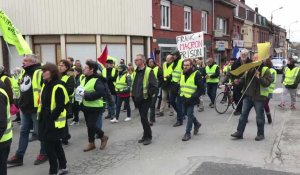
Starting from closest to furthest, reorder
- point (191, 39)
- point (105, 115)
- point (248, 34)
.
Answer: point (105, 115)
point (191, 39)
point (248, 34)

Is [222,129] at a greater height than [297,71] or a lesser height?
lesser

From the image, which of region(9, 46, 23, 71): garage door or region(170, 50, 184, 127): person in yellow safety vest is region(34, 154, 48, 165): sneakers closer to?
region(170, 50, 184, 127): person in yellow safety vest

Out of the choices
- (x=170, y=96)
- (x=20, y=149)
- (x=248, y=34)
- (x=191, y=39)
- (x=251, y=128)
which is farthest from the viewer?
(x=248, y=34)

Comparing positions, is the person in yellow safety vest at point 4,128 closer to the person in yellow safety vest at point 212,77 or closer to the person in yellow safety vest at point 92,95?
the person in yellow safety vest at point 92,95

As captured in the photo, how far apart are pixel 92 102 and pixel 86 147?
3.26ft

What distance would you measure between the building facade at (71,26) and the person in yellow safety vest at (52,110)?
498 inches

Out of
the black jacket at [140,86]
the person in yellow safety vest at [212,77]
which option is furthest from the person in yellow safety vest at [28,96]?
the person in yellow safety vest at [212,77]

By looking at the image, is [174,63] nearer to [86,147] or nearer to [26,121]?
[86,147]

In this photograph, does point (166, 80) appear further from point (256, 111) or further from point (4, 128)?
point (4, 128)

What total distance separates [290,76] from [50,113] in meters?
8.98

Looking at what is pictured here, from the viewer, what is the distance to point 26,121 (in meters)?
6.45

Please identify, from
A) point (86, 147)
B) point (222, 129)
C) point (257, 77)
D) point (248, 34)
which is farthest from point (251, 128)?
point (248, 34)

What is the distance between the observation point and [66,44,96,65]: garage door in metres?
18.0

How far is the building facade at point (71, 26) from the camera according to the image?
57.7ft
